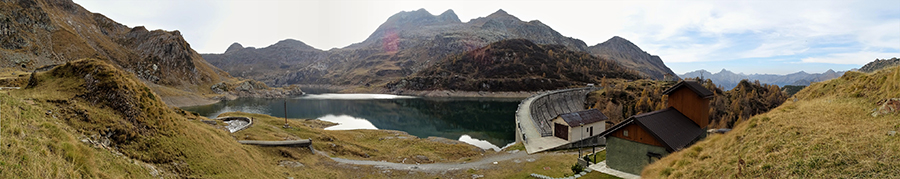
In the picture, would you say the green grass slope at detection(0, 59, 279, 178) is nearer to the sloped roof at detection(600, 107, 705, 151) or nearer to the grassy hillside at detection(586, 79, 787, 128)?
the sloped roof at detection(600, 107, 705, 151)

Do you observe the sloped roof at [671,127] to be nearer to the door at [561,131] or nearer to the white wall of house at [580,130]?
the white wall of house at [580,130]

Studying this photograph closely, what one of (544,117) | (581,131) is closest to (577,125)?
(581,131)

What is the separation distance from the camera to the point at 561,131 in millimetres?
39281

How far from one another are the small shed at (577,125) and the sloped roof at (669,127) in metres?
15.5

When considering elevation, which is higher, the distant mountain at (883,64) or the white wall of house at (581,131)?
the distant mountain at (883,64)

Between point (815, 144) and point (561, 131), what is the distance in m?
30.1

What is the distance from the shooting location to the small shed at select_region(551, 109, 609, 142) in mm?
37875

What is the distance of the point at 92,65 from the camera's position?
1387 centimetres

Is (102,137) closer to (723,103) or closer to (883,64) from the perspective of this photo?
(883,64)

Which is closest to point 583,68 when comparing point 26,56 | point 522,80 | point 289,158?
point 522,80

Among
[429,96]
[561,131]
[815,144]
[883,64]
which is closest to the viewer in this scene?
[815,144]

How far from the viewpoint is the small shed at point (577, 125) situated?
37875 mm

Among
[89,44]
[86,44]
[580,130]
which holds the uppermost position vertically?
[89,44]

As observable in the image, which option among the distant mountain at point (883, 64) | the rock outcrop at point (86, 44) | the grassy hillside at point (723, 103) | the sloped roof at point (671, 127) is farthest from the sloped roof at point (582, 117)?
the rock outcrop at point (86, 44)
